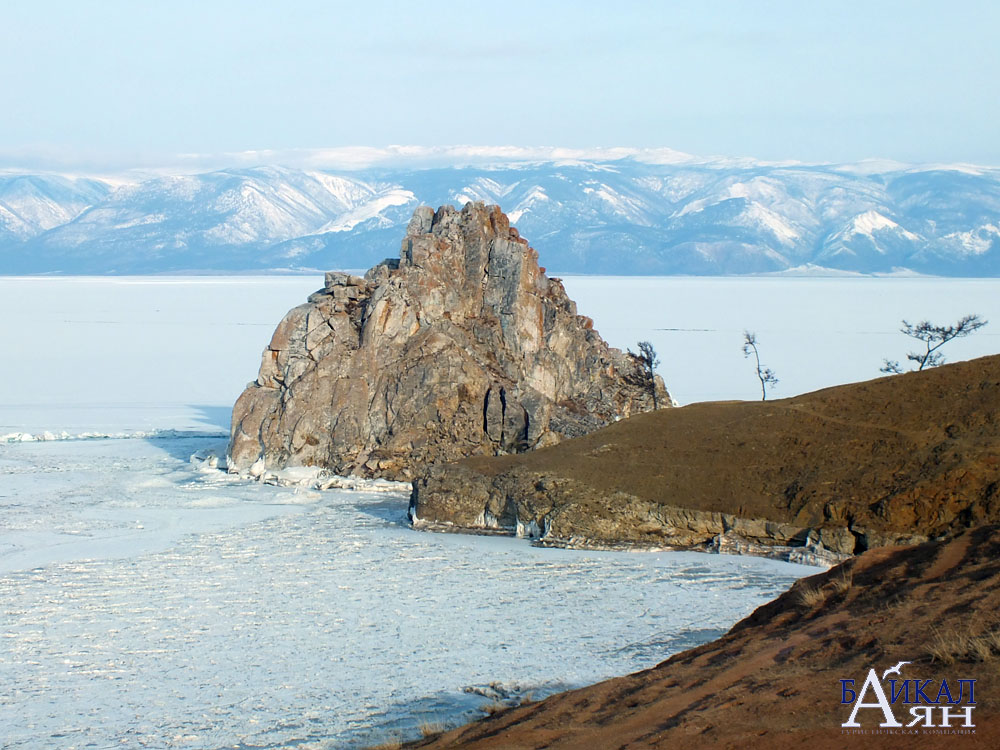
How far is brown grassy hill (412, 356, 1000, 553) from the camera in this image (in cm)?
2141

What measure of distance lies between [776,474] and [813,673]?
1369 cm

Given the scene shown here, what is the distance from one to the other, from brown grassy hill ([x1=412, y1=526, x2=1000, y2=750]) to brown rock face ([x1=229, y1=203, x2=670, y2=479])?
1932 cm

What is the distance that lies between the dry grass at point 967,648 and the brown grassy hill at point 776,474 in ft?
38.0

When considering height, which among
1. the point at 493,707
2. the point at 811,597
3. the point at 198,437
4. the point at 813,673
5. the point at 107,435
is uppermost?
the point at 811,597

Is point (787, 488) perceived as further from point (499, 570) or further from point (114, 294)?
point (114, 294)

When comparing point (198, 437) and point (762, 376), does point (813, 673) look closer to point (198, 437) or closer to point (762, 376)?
point (198, 437)

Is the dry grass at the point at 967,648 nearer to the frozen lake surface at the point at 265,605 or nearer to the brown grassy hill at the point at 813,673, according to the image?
the brown grassy hill at the point at 813,673

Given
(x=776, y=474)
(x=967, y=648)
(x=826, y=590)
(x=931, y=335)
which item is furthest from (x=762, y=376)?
(x=967, y=648)

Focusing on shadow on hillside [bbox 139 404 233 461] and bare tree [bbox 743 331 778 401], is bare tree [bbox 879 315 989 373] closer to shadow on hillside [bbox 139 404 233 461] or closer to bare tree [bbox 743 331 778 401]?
bare tree [bbox 743 331 778 401]

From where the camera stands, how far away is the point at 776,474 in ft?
76.7

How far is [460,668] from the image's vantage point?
15.1 meters

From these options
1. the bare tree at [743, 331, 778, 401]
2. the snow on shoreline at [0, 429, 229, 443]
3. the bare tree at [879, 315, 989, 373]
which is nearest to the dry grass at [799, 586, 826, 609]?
the bare tree at [743, 331, 778, 401]

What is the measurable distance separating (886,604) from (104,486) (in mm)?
23054

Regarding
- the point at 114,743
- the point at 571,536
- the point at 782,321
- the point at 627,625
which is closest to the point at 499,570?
the point at 571,536
